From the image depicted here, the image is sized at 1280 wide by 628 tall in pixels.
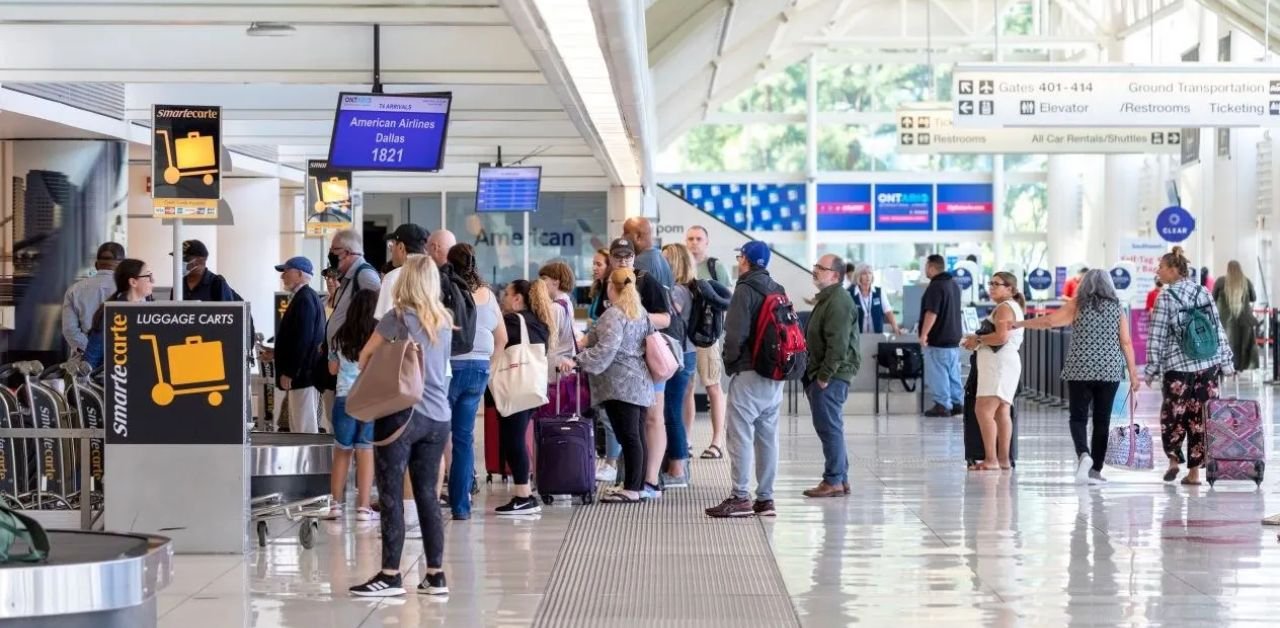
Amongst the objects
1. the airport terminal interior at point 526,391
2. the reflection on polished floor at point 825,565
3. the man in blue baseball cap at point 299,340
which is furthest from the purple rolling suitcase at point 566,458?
the man in blue baseball cap at point 299,340

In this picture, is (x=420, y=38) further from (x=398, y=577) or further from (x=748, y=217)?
(x=748, y=217)

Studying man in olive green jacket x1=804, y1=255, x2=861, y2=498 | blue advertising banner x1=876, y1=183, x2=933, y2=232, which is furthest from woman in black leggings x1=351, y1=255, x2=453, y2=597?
blue advertising banner x1=876, y1=183, x2=933, y2=232

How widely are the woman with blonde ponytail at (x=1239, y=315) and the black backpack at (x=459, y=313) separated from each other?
1638 cm

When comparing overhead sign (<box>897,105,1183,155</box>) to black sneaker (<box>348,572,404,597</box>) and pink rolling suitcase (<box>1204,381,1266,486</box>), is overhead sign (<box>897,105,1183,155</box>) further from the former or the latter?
black sneaker (<box>348,572,404,597</box>)

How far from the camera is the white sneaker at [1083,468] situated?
38.6 feet

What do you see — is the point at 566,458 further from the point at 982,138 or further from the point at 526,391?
the point at 982,138

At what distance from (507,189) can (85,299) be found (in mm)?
12695

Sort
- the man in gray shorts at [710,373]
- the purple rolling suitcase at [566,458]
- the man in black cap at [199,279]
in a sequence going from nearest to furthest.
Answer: the purple rolling suitcase at [566,458] < the man in black cap at [199,279] < the man in gray shorts at [710,373]

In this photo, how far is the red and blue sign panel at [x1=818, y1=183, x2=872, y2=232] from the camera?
43.1 m

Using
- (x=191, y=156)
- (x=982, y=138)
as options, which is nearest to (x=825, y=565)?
(x=191, y=156)

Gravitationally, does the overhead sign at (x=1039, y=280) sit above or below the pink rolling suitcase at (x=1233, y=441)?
above

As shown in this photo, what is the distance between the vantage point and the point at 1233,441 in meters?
11.3

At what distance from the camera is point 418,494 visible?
7.23 metres

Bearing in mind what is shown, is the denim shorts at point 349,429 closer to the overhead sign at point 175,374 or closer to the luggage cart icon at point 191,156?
the overhead sign at point 175,374
